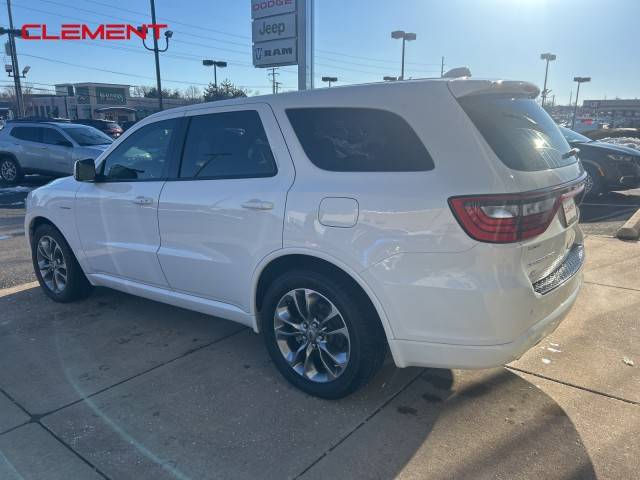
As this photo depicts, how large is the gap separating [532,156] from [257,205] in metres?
1.60

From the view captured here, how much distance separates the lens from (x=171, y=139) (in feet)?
12.5

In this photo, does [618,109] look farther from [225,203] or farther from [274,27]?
[225,203]

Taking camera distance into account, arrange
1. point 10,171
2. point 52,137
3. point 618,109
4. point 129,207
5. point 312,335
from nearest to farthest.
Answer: point 312,335, point 129,207, point 52,137, point 10,171, point 618,109

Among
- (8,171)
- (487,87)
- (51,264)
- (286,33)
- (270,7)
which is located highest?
(270,7)

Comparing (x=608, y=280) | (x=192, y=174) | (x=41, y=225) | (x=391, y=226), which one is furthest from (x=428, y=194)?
(x=41, y=225)

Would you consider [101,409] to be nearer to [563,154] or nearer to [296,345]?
[296,345]

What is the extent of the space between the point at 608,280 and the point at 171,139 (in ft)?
14.7

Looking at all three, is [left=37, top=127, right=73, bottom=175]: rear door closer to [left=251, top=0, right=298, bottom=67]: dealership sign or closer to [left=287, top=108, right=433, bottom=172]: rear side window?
[left=251, top=0, right=298, bottom=67]: dealership sign

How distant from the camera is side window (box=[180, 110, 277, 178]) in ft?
10.7

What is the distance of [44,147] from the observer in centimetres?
1338

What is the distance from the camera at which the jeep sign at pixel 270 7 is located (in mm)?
8547

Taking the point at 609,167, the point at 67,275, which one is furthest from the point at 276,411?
the point at 609,167

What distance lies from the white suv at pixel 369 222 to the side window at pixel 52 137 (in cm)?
1088

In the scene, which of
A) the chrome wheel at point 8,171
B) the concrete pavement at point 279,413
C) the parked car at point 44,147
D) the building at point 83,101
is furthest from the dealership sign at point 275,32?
the building at point 83,101
